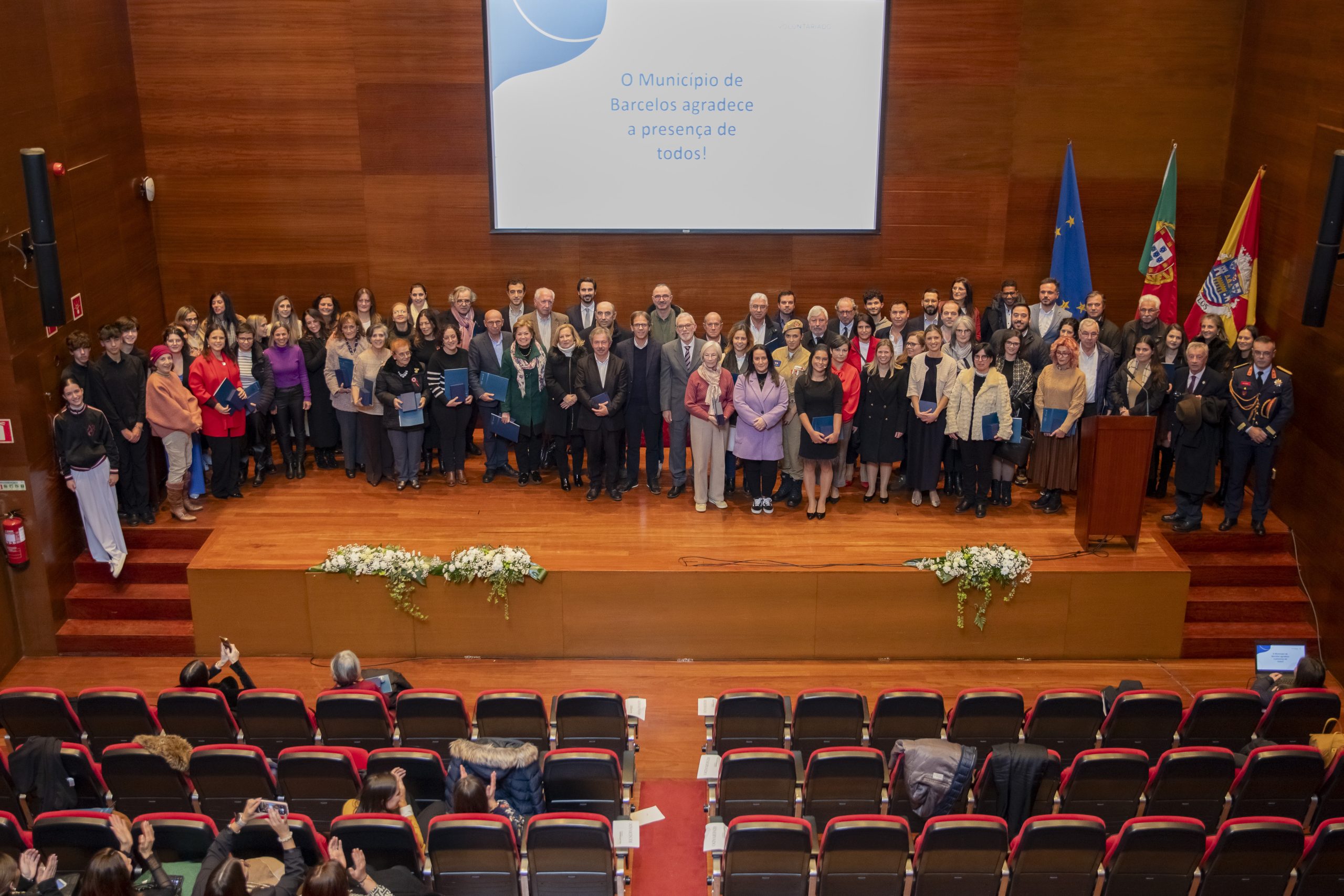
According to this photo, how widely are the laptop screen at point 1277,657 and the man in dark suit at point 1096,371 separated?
2.09 m

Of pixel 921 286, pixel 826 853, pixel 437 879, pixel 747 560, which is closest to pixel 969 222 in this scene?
pixel 921 286

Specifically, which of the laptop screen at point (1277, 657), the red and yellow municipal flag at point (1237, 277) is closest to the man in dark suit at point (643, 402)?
the red and yellow municipal flag at point (1237, 277)

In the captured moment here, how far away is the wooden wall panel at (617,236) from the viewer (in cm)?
1029

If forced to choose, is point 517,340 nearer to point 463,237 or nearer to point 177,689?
point 463,237

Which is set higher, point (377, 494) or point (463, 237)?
point (463, 237)

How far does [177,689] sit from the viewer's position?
22.6 feet

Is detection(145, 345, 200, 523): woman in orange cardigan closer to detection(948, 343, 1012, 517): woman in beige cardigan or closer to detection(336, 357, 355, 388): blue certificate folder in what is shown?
detection(336, 357, 355, 388): blue certificate folder

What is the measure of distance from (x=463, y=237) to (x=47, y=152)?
331 cm

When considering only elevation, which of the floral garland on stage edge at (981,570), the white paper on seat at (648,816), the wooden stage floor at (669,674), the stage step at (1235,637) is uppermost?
the floral garland on stage edge at (981,570)

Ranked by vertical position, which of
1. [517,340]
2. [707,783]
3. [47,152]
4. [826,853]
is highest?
[47,152]

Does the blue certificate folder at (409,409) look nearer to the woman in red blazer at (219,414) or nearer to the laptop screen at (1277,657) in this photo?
the woman in red blazer at (219,414)

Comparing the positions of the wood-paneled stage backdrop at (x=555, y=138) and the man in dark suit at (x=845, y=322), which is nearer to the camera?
the man in dark suit at (x=845, y=322)

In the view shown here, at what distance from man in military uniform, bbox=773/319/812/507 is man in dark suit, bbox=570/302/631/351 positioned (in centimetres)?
121

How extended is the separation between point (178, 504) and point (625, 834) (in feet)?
16.4
